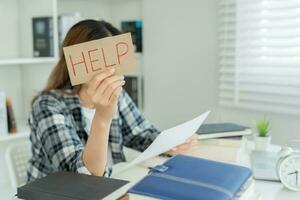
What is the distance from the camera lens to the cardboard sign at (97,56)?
948 mm

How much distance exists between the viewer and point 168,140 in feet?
4.42

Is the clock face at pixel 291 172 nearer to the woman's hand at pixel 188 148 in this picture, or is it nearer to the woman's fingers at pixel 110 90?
the woman's hand at pixel 188 148

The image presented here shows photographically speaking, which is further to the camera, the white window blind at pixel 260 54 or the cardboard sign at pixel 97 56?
the white window blind at pixel 260 54

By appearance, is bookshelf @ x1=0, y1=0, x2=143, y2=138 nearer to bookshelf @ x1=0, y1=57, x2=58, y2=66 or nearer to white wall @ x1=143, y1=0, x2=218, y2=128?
bookshelf @ x1=0, y1=57, x2=58, y2=66

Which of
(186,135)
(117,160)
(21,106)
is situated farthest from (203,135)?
(21,106)

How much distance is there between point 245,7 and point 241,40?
18cm

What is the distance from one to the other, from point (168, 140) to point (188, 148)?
0.23 meters

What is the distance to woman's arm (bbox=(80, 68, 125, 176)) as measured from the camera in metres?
1.05

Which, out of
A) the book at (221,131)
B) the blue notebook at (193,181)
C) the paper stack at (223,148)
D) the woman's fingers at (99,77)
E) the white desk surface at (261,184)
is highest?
the woman's fingers at (99,77)

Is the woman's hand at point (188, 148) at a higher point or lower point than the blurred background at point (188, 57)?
lower

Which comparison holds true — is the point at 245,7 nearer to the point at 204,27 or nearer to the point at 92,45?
the point at 204,27

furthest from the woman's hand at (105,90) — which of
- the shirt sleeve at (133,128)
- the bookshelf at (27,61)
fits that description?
the bookshelf at (27,61)

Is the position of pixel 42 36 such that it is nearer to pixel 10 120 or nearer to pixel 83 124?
pixel 10 120

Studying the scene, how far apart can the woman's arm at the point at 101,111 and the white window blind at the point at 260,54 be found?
122cm
